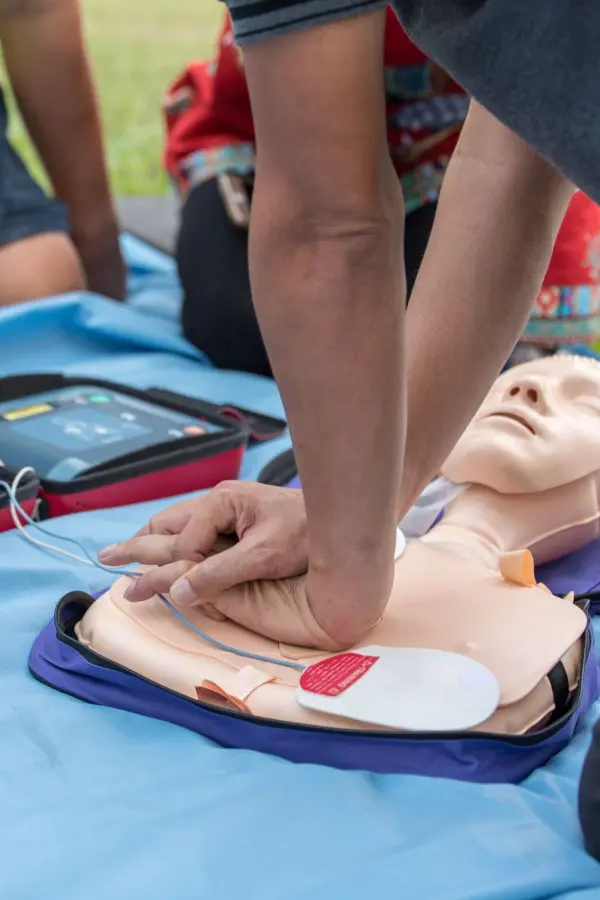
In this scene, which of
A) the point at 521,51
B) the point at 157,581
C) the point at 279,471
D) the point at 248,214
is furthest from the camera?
the point at 248,214

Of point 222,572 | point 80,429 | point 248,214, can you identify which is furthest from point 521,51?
point 248,214

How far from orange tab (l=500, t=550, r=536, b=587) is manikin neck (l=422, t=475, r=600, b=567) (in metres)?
0.12

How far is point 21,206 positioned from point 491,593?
1.29m

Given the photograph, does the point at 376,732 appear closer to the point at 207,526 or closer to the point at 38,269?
the point at 207,526

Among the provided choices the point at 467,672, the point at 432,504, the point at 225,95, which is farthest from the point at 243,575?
the point at 225,95

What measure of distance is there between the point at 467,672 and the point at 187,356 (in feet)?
3.49

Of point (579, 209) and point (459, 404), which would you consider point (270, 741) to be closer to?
point (459, 404)

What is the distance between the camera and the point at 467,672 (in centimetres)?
71

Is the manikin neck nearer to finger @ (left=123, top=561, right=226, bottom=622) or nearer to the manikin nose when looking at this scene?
the manikin nose

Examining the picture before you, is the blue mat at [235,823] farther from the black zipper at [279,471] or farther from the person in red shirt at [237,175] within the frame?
the person in red shirt at [237,175]

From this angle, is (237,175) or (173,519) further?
(237,175)

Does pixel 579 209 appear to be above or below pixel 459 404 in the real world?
below

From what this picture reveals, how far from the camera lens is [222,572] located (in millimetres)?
737

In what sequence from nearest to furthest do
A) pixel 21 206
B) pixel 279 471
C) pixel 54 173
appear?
pixel 279 471, pixel 21 206, pixel 54 173
